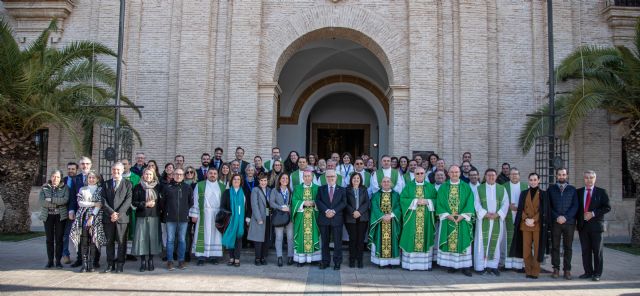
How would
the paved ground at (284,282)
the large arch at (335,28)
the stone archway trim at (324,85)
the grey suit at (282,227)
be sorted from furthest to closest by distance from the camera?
1. the stone archway trim at (324,85)
2. the large arch at (335,28)
3. the grey suit at (282,227)
4. the paved ground at (284,282)

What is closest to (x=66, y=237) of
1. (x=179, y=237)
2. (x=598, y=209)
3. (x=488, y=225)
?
(x=179, y=237)

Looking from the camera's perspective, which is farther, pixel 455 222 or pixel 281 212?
pixel 281 212

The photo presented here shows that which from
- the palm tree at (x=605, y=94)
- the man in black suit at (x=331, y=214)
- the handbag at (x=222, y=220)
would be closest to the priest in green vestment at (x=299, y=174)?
the man in black suit at (x=331, y=214)

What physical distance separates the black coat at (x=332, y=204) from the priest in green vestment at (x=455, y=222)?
154 cm

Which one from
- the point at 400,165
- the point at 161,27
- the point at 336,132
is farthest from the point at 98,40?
the point at 336,132

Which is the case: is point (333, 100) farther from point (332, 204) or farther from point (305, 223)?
point (332, 204)

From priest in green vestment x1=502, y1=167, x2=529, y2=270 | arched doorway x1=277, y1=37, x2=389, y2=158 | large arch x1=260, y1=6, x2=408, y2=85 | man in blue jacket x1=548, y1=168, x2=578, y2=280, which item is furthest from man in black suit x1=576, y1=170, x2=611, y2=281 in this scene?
arched doorway x1=277, y1=37, x2=389, y2=158

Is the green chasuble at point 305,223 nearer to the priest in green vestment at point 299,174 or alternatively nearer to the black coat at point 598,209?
the priest in green vestment at point 299,174

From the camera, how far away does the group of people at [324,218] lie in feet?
26.5

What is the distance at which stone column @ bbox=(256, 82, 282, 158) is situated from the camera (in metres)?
12.9

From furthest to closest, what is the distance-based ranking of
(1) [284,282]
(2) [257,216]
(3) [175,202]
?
(2) [257,216]
(3) [175,202]
(1) [284,282]

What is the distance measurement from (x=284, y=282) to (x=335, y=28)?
293 inches

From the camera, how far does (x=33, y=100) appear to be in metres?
11.1

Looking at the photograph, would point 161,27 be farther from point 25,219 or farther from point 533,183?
point 533,183
